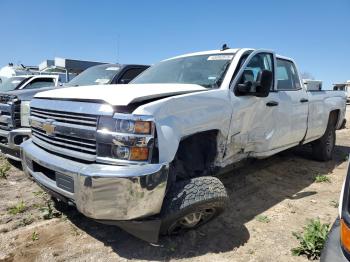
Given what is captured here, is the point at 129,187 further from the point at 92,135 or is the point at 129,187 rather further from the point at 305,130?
the point at 305,130

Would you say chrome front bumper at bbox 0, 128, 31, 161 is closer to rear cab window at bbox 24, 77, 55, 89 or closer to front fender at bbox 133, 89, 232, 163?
front fender at bbox 133, 89, 232, 163

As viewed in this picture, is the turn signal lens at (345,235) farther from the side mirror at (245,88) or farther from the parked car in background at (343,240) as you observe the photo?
the side mirror at (245,88)

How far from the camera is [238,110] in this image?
12.5 feet

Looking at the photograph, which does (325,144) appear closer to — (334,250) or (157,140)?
(157,140)

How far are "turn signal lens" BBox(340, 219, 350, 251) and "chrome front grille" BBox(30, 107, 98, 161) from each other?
1874 millimetres

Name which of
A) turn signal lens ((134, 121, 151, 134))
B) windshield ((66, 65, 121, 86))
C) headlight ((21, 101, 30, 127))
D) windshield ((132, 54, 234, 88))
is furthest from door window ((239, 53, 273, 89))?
headlight ((21, 101, 30, 127))

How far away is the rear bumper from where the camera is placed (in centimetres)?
170

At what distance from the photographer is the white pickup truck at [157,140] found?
9.03 ft

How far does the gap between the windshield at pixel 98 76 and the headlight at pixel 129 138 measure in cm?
401

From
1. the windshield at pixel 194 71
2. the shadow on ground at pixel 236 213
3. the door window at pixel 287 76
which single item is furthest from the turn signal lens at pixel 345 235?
the door window at pixel 287 76

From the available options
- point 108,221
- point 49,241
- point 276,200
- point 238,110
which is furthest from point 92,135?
point 276,200

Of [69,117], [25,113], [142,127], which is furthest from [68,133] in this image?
[25,113]

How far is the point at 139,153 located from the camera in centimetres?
276

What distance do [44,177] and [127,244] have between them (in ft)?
3.19
